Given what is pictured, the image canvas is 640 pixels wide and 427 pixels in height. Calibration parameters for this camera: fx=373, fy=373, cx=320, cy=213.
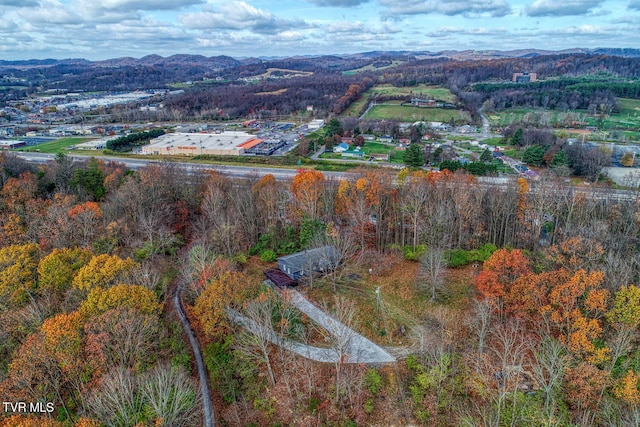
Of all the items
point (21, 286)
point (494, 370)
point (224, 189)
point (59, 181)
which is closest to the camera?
point (494, 370)

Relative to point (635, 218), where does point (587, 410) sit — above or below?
below

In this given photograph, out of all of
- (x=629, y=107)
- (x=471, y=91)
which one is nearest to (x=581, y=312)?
(x=629, y=107)

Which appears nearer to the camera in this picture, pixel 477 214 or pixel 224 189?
pixel 477 214

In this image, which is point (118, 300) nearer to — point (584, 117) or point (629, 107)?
point (584, 117)

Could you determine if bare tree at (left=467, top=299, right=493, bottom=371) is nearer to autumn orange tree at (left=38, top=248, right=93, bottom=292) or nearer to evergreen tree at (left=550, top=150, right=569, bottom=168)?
autumn orange tree at (left=38, top=248, right=93, bottom=292)

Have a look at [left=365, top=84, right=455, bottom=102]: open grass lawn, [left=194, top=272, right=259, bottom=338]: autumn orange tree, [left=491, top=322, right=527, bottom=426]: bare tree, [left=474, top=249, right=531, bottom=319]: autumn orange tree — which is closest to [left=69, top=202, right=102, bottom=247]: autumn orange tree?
[left=194, top=272, right=259, bottom=338]: autumn orange tree

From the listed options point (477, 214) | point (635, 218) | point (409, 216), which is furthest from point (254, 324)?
point (635, 218)

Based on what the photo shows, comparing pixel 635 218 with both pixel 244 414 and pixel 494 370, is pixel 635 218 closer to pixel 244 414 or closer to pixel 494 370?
pixel 494 370
